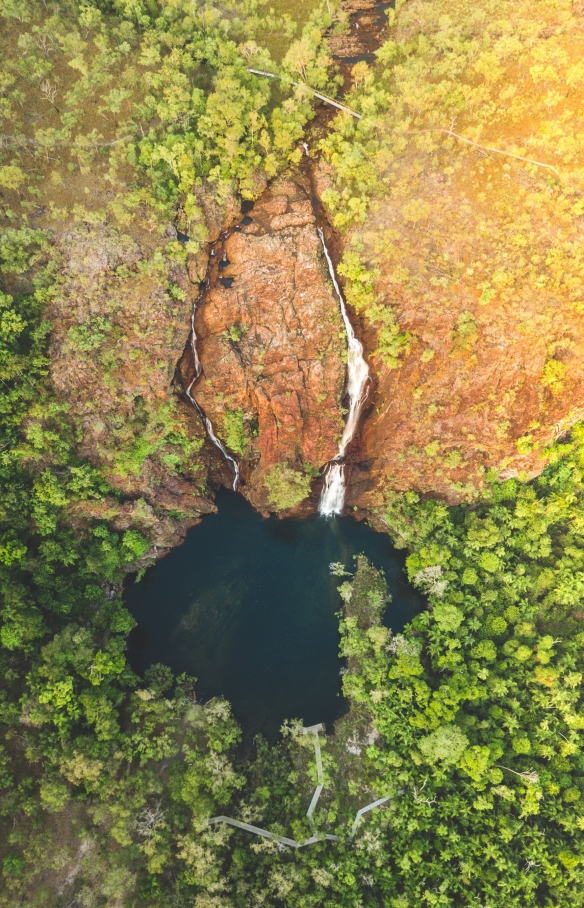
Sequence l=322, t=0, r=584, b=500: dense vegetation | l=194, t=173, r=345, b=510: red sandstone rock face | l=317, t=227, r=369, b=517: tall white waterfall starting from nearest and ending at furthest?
1. l=322, t=0, r=584, b=500: dense vegetation
2. l=194, t=173, r=345, b=510: red sandstone rock face
3. l=317, t=227, r=369, b=517: tall white waterfall

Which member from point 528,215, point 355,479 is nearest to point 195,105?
point 528,215

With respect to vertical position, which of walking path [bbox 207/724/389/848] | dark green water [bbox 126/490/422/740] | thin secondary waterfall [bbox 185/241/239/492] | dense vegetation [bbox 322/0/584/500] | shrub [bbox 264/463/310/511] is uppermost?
dense vegetation [bbox 322/0/584/500]

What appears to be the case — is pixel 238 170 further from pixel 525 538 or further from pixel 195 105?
pixel 525 538

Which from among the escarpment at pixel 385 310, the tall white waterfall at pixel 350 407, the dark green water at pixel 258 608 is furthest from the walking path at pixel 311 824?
the escarpment at pixel 385 310

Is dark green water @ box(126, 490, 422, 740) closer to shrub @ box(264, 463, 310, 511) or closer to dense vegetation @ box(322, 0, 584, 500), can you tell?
shrub @ box(264, 463, 310, 511)

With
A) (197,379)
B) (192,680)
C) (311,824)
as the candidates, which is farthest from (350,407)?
(311,824)

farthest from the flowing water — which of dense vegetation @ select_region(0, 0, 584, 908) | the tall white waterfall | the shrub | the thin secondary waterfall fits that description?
the tall white waterfall
